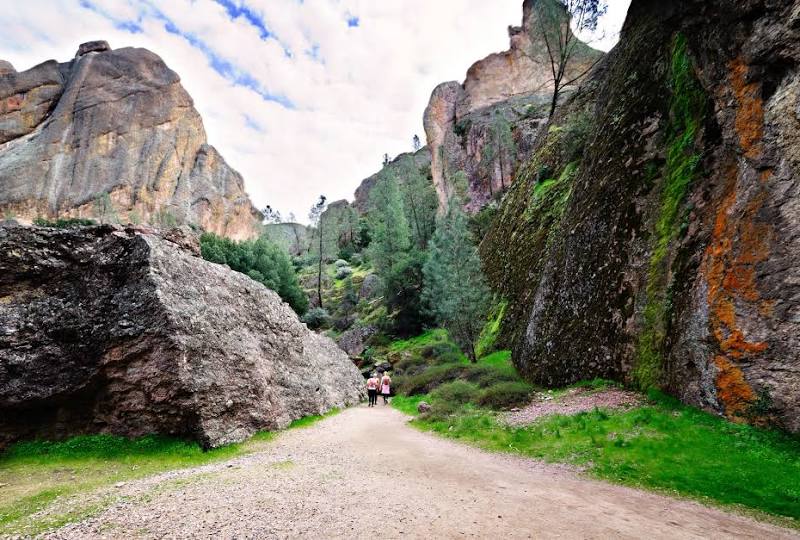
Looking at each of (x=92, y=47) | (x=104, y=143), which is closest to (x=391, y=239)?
(x=104, y=143)

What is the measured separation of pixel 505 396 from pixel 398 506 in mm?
9014

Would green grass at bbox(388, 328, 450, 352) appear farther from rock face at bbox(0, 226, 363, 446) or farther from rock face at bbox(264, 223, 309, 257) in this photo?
rock face at bbox(264, 223, 309, 257)

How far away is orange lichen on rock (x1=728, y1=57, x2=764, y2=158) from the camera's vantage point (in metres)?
8.05

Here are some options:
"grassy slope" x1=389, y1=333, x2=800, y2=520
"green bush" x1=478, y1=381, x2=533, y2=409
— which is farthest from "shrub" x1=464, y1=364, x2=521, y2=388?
"grassy slope" x1=389, y1=333, x2=800, y2=520

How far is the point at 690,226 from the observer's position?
400 inches

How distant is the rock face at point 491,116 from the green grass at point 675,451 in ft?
151

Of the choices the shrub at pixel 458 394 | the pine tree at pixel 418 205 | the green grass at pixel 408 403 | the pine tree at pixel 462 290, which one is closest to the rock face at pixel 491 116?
the pine tree at pixel 418 205

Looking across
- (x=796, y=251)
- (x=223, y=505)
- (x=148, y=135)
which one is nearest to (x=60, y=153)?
(x=148, y=135)

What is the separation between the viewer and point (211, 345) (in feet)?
34.6

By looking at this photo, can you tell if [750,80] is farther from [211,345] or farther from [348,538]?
[211,345]

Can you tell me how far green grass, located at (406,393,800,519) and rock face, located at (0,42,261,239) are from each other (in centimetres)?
8833

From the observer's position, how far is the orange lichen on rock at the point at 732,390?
7.24m

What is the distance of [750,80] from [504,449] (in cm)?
1005

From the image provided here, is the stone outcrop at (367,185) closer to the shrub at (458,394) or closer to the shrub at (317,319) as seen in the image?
the shrub at (317,319)
